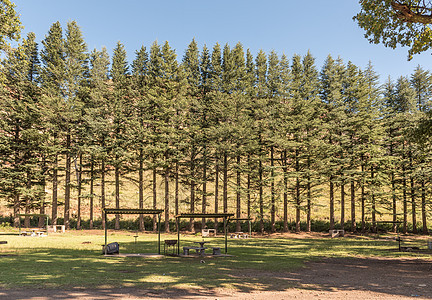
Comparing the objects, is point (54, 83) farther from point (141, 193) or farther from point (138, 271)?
point (138, 271)

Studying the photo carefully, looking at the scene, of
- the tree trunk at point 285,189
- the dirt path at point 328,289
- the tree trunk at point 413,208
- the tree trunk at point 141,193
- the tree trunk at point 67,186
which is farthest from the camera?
the tree trunk at point 141,193

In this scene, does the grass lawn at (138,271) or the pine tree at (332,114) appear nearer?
the grass lawn at (138,271)

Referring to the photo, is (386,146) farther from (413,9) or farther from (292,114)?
(413,9)

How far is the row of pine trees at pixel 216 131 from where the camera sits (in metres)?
39.4

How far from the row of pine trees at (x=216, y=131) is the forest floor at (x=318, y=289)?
2368cm

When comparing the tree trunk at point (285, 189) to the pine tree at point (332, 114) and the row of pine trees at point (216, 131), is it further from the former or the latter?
the pine tree at point (332, 114)

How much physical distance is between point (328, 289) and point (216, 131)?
29569 millimetres

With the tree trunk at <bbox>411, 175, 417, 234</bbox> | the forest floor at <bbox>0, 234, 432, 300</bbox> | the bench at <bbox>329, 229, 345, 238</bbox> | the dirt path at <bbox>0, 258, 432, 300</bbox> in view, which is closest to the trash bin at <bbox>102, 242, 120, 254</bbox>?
the forest floor at <bbox>0, 234, 432, 300</bbox>

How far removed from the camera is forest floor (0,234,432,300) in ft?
30.7

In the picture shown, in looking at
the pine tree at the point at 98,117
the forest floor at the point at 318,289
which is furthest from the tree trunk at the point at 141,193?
the forest floor at the point at 318,289

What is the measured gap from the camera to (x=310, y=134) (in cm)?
4050

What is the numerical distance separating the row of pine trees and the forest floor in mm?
23683

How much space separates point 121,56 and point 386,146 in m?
36.3

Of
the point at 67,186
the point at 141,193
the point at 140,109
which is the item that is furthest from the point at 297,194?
the point at 67,186
